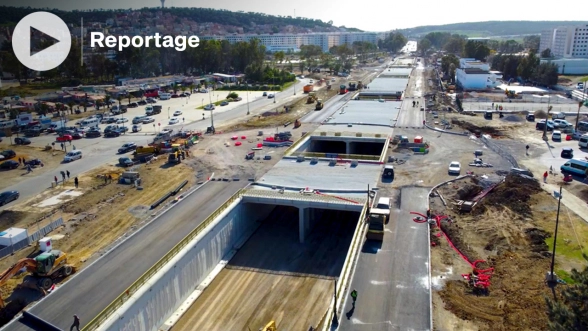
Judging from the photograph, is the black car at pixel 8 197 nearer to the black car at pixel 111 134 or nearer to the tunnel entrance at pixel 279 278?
the tunnel entrance at pixel 279 278

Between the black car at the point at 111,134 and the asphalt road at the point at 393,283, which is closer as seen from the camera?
the asphalt road at the point at 393,283

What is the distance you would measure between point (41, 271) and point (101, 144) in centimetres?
3197

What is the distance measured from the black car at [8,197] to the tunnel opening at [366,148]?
1275 inches

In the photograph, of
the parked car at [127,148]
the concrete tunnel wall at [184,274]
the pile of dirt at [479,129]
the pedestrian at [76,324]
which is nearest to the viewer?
the pedestrian at [76,324]

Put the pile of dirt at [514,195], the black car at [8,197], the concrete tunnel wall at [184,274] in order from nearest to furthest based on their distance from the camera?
the concrete tunnel wall at [184,274]
the pile of dirt at [514,195]
the black car at [8,197]

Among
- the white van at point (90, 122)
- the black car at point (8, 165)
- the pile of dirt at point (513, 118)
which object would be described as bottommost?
the black car at point (8, 165)

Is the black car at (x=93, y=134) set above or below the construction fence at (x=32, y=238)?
above

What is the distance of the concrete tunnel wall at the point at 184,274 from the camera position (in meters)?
19.7

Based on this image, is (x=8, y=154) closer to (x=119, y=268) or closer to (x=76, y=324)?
(x=119, y=268)

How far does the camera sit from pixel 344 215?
114ft

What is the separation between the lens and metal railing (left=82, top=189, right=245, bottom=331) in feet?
58.9

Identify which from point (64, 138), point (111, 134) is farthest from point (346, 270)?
point (64, 138)

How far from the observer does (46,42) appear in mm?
119625

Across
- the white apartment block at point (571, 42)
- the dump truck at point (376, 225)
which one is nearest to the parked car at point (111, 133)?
the dump truck at point (376, 225)
